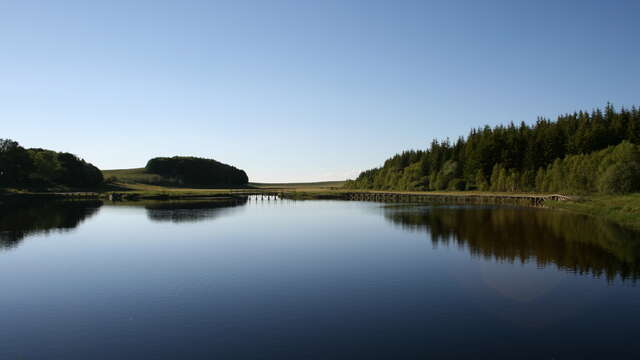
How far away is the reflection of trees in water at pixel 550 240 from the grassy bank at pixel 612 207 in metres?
2.52

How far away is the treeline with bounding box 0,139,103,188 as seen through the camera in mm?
166875

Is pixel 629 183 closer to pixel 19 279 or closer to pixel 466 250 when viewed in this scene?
pixel 466 250

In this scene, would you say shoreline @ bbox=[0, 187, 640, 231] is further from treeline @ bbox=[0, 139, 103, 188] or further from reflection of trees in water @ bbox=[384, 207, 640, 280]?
treeline @ bbox=[0, 139, 103, 188]

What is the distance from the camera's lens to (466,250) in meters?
45.4

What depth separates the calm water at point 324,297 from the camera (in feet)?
66.4

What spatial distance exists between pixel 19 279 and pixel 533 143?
464ft

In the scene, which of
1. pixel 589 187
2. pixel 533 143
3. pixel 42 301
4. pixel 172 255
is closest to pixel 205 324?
pixel 42 301

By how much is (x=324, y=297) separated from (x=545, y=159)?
132355 mm

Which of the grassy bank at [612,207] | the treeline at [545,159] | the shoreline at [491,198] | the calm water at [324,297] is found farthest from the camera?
the treeline at [545,159]

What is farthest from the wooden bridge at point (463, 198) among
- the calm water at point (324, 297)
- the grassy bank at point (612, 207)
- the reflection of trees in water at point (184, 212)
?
the reflection of trees in water at point (184, 212)

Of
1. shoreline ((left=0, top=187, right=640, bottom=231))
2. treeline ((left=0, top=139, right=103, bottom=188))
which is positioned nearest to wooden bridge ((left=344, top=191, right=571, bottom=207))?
shoreline ((left=0, top=187, right=640, bottom=231))

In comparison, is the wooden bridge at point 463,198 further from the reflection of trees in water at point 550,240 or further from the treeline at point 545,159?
the reflection of trees in water at point 550,240

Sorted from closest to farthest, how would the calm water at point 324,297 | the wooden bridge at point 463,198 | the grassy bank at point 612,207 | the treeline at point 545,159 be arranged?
the calm water at point 324,297, the grassy bank at point 612,207, the treeline at point 545,159, the wooden bridge at point 463,198

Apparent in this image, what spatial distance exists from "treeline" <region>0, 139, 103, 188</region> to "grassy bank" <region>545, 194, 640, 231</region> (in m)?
174
